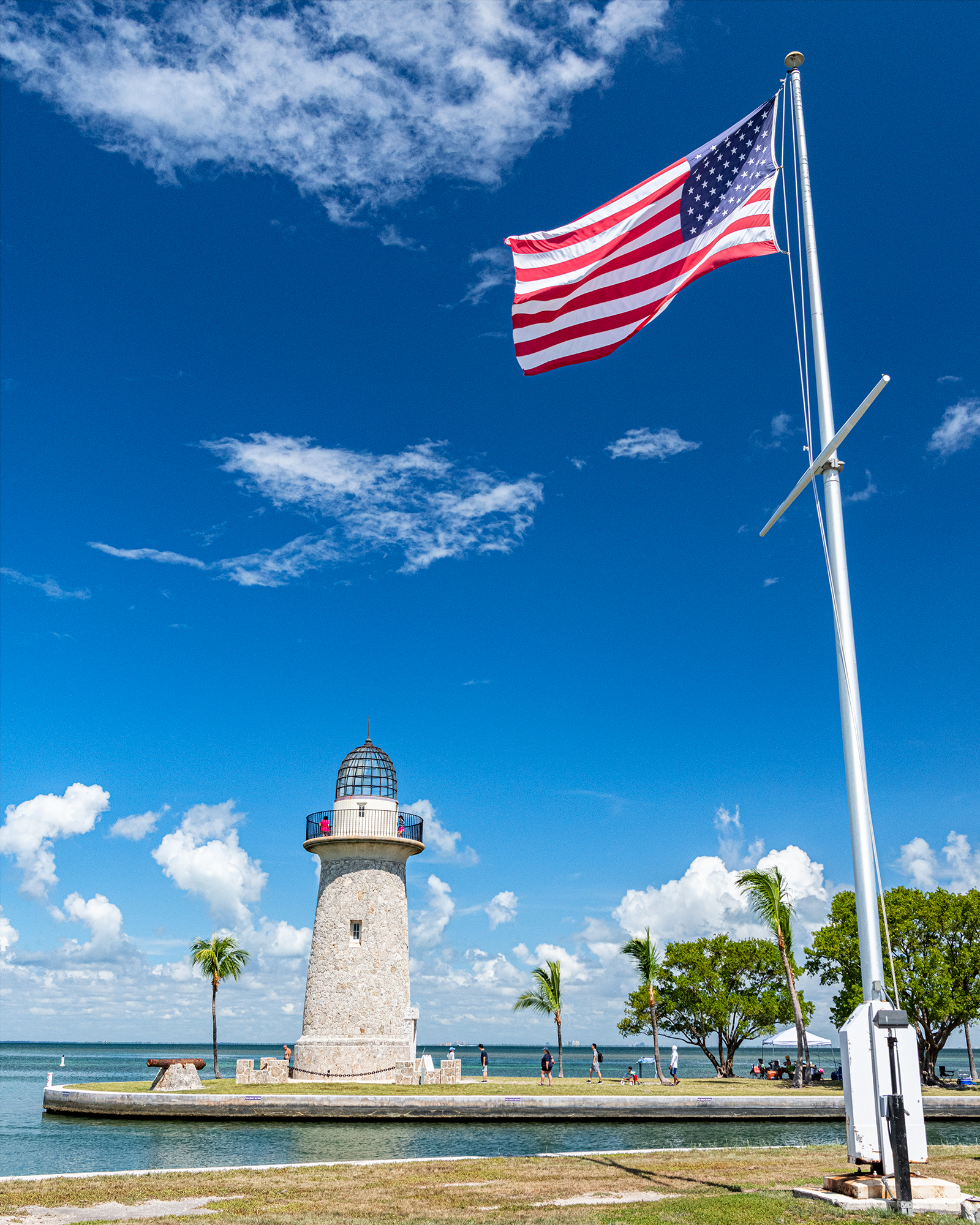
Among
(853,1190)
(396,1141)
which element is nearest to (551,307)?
(853,1190)

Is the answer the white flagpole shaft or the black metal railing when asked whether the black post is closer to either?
the white flagpole shaft

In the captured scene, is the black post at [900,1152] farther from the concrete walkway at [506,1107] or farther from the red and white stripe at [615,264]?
the concrete walkway at [506,1107]

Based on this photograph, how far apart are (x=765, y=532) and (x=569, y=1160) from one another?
11.6m

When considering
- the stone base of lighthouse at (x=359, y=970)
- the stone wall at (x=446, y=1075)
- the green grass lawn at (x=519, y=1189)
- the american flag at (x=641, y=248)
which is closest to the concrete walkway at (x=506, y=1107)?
the stone wall at (x=446, y=1075)

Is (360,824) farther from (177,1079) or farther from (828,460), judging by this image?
(828,460)

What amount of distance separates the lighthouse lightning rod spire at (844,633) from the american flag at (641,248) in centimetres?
55

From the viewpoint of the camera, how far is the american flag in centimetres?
1311

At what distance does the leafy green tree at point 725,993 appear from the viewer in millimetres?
45438

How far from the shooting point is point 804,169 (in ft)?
43.7

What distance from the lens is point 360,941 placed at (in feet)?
118

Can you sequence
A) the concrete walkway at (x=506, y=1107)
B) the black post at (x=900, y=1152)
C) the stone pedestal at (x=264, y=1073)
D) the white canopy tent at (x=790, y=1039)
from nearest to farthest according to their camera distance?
1. the black post at (x=900, y=1152)
2. the concrete walkway at (x=506, y=1107)
3. the stone pedestal at (x=264, y=1073)
4. the white canopy tent at (x=790, y=1039)

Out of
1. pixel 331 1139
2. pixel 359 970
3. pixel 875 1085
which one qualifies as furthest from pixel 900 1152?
pixel 359 970

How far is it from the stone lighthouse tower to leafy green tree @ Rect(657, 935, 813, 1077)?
50.7ft

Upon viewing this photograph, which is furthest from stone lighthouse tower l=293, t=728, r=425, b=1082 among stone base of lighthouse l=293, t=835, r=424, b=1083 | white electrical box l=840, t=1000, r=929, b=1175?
white electrical box l=840, t=1000, r=929, b=1175
